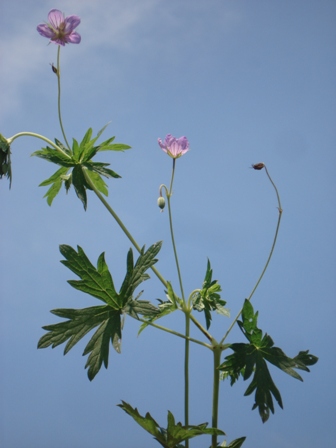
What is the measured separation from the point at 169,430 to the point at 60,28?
135cm

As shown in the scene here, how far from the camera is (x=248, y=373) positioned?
5.73 feet

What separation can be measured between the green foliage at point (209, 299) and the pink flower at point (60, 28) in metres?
0.92

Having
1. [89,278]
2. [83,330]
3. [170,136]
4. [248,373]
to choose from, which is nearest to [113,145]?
[170,136]

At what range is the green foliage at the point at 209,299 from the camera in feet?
5.90

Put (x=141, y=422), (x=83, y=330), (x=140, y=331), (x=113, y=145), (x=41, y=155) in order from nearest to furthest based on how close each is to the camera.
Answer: (x=141, y=422)
(x=83, y=330)
(x=140, y=331)
(x=41, y=155)
(x=113, y=145)

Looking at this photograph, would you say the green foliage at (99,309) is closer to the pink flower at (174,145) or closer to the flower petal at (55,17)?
the pink flower at (174,145)

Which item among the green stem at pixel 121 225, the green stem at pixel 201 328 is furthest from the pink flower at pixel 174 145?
the green stem at pixel 201 328

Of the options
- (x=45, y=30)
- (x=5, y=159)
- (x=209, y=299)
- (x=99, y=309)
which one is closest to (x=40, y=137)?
(x=5, y=159)

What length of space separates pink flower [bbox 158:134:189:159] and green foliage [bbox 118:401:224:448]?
89 cm

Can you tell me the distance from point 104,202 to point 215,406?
72 cm

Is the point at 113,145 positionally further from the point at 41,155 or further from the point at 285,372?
the point at 285,372

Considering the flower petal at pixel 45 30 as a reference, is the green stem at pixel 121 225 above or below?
below

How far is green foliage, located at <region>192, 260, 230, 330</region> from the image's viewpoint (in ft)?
5.90

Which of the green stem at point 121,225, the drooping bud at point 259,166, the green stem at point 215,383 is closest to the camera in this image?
the green stem at point 215,383
